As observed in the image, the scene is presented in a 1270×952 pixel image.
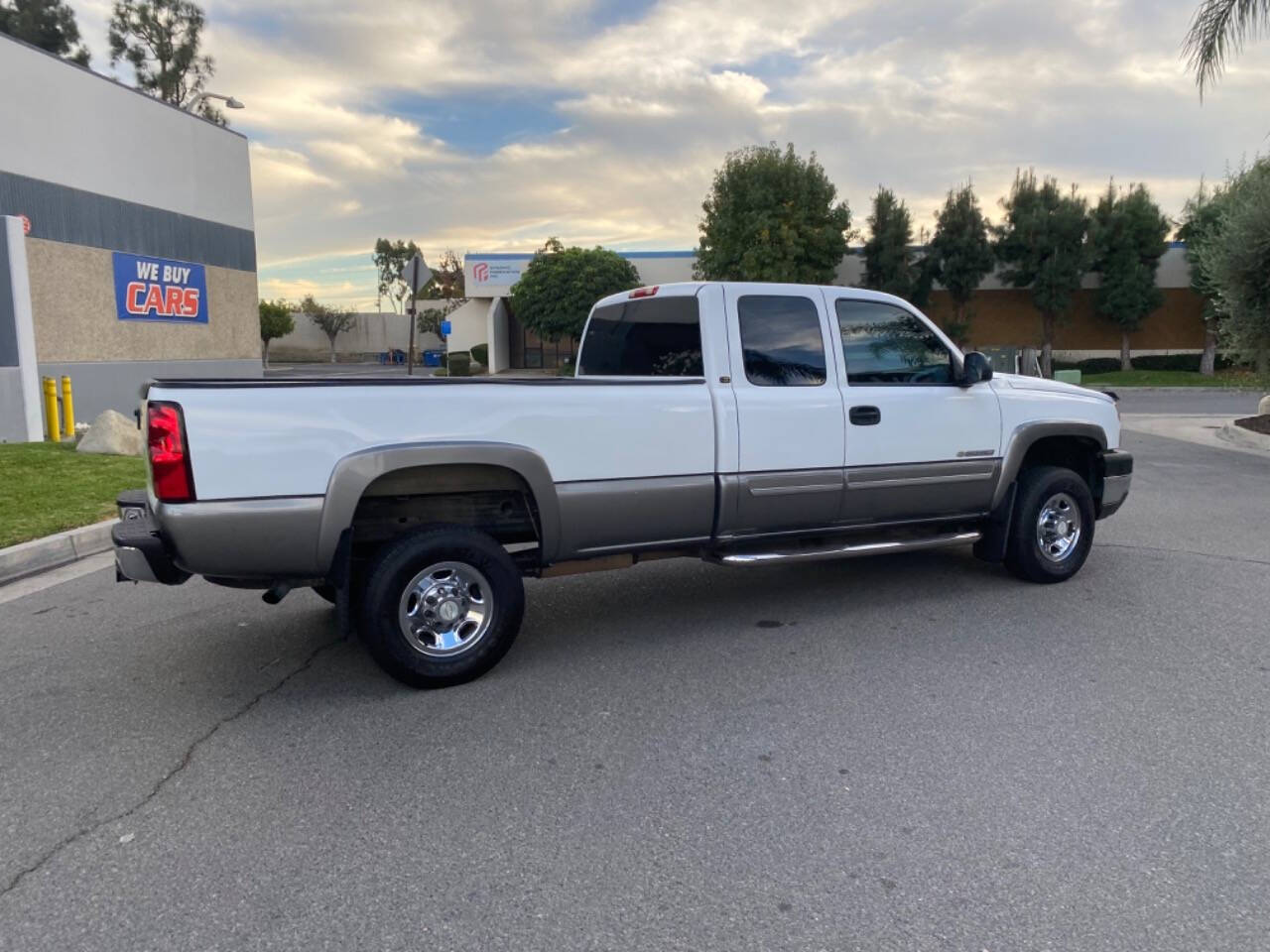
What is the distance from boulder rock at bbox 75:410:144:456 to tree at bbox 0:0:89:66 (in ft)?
138

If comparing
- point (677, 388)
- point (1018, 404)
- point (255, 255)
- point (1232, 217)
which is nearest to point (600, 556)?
point (677, 388)

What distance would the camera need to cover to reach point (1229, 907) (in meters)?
2.81

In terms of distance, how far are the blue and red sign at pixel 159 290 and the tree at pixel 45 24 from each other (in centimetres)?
3371

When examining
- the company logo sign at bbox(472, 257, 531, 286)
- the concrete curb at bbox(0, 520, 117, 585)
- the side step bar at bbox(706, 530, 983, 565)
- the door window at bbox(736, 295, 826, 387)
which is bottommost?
the concrete curb at bbox(0, 520, 117, 585)

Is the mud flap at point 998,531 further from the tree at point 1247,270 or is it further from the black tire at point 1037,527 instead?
the tree at point 1247,270

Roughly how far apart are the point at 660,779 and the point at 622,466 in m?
1.80

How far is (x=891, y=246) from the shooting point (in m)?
35.6

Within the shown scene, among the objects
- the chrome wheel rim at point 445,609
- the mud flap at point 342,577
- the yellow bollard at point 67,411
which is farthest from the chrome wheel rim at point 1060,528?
the yellow bollard at point 67,411

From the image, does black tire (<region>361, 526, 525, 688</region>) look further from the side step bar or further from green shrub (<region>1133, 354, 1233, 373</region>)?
green shrub (<region>1133, 354, 1233, 373</region>)

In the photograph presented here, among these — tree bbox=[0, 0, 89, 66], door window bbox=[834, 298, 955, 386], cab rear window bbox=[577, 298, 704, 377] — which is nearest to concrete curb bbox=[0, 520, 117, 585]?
cab rear window bbox=[577, 298, 704, 377]

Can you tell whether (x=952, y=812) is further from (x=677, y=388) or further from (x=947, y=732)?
(x=677, y=388)

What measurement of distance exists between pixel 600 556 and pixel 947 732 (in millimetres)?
1989

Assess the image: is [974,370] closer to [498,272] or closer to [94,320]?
[94,320]

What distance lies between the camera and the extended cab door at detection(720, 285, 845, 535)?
5.34m
